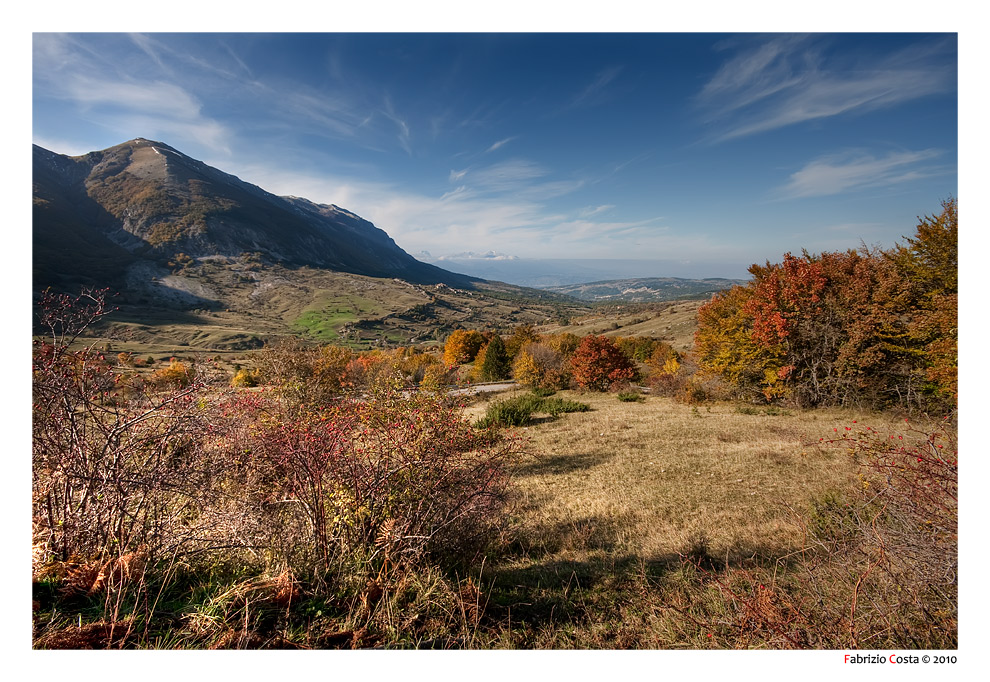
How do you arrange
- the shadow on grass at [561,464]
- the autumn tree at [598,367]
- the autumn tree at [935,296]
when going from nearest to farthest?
the shadow on grass at [561,464] → the autumn tree at [935,296] → the autumn tree at [598,367]

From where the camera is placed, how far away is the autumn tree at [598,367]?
33156 mm

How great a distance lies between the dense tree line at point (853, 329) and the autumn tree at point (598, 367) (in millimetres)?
10688

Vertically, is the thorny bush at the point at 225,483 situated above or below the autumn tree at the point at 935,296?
below

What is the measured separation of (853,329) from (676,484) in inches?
607

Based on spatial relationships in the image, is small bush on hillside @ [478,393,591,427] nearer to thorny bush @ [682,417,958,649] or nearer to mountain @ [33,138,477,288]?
thorny bush @ [682,417,958,649]

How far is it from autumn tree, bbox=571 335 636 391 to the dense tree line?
1069 centimetres

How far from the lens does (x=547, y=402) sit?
22.5m

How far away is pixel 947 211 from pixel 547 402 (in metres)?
18.9

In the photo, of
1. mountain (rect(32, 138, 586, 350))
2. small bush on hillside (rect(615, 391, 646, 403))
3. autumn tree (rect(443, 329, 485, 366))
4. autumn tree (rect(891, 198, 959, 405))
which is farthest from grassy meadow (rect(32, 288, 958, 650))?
mountain (rect(32, 138, 586, 350))

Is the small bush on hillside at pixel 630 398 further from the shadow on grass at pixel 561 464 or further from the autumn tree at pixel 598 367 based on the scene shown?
the shadow on grass at pixel 561 464

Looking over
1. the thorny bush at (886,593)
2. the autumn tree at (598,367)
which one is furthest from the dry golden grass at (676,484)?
the autumn tree at (598,367)

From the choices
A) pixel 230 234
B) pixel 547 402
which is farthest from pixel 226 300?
pixel 547 402

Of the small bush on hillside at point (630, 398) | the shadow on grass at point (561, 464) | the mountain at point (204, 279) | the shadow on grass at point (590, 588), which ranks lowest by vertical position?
the small bush on hillside at point (630, 398)

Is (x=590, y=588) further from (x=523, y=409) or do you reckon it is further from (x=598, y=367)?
(x=598, y=367)
